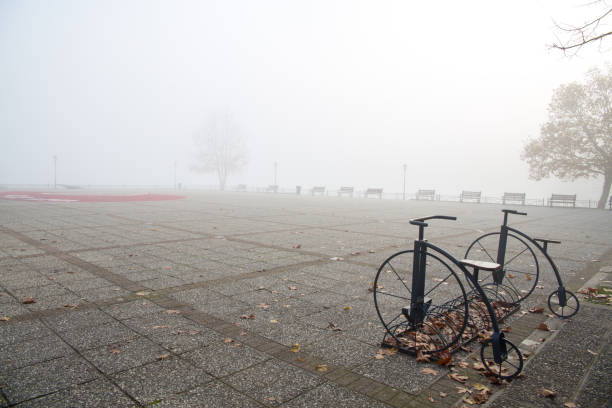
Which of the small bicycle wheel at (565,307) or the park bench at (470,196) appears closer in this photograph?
the small bicycle wheel at (565,307)

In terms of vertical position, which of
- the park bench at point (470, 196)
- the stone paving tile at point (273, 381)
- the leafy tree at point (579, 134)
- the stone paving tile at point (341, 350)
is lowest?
the stone paving tile at point (273, 381)

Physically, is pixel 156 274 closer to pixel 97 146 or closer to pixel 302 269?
pixel 302 269

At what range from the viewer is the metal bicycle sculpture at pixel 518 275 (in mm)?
4492

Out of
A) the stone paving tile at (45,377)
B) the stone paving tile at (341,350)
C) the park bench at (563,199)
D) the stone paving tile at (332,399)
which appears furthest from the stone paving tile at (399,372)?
the park bench at (563,199)

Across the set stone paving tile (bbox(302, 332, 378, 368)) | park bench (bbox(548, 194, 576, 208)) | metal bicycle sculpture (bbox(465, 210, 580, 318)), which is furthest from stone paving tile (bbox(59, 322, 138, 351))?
park bench (bbox(548, 194, 576, 208))

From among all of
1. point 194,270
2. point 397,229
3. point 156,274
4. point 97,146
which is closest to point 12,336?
point 156,274

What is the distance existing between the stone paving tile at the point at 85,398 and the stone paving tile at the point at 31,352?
25.1 inches

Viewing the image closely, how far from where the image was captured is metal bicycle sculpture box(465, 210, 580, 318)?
14.7ft

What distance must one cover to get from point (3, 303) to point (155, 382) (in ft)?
9.58

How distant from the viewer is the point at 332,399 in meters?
2.71

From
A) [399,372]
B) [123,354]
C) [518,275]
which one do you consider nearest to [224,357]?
[123,354]

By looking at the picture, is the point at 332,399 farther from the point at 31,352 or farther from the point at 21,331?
the point at 21,331

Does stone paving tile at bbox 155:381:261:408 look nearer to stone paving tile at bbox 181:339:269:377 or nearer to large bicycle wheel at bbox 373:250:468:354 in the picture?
stone paving tile at bbox 181:339:269:377

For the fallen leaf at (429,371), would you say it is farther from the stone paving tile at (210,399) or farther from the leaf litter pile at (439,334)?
the stone paving tile at (210,399)
